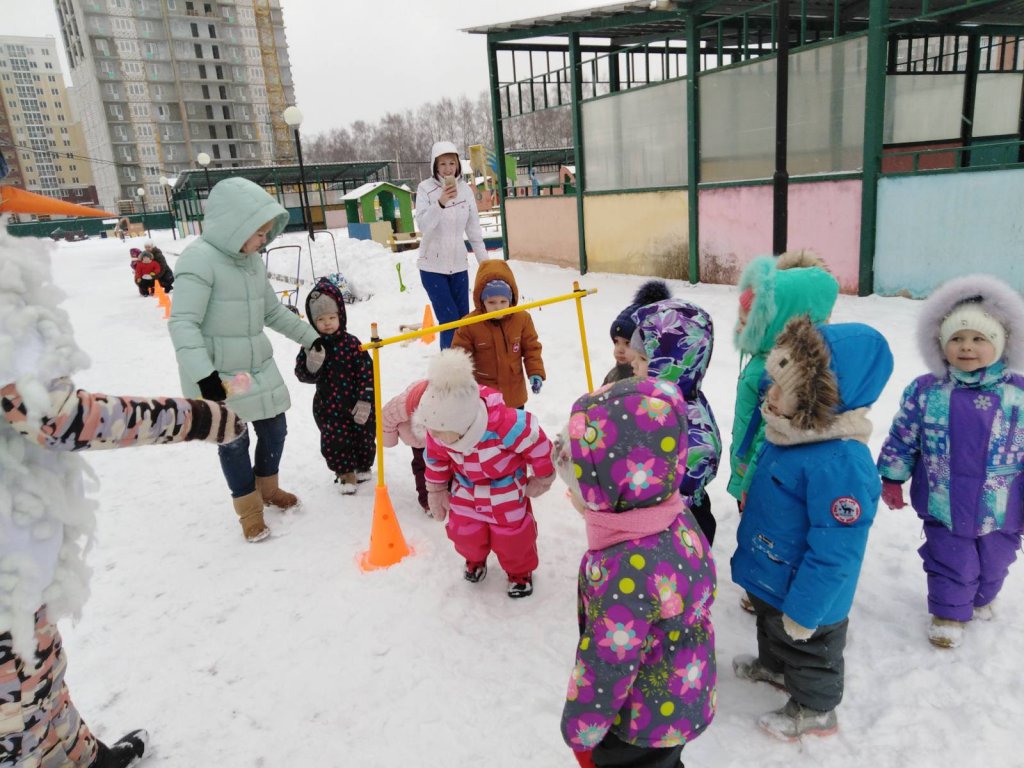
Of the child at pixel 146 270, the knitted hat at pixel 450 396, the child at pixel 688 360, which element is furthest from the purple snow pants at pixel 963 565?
the child at pixel 146 270

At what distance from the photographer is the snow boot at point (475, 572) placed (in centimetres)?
319

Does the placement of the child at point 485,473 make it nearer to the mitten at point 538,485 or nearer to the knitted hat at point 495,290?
the mitten at point 538,485

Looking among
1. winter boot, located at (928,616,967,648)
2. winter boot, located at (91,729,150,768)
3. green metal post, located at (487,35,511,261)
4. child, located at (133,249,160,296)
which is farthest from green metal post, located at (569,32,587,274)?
child, located at (133,249,160,296)

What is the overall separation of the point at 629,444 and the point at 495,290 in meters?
2.37

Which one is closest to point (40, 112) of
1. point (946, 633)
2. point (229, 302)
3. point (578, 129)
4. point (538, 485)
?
point (578, 129)

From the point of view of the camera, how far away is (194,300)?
3250 millimetres

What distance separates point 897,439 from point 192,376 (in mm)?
3173

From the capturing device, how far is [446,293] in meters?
5.71

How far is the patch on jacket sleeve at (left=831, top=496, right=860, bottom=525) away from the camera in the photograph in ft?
6.41

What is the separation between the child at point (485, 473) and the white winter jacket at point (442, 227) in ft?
9.12

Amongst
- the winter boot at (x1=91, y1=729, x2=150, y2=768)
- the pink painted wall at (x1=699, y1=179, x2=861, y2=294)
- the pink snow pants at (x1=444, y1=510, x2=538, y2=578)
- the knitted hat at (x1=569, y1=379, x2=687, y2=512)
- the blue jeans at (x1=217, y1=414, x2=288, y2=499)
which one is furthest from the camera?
the pink painted wall at (x1=699, y1=179, x2=861, y2=294)

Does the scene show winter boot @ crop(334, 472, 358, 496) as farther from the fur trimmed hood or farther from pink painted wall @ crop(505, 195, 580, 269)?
pink painted wall @ crop(505, 195, 580, 269)

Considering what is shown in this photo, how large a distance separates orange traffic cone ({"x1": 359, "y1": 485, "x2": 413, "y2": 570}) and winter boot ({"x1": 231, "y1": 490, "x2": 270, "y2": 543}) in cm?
73

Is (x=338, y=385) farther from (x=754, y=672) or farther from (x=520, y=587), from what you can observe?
(x=754, y=672)
